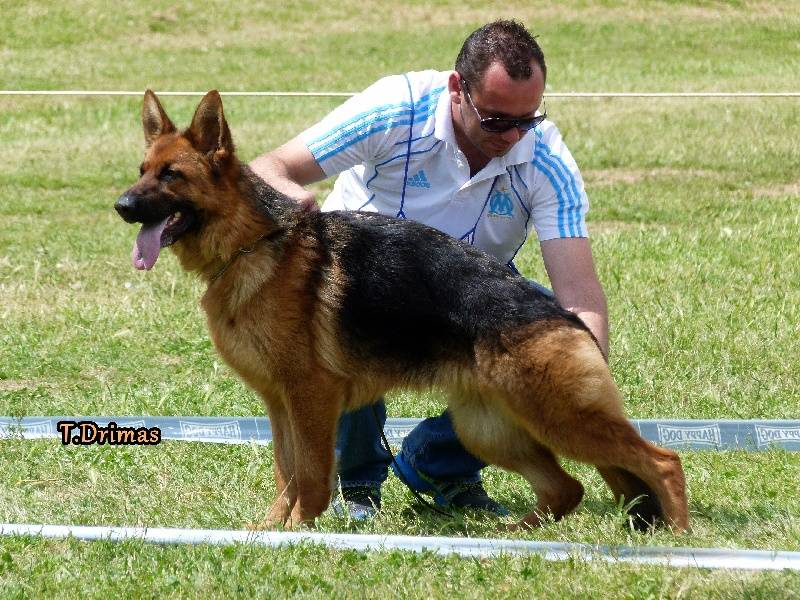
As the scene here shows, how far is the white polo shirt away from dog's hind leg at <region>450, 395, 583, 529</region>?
79cm

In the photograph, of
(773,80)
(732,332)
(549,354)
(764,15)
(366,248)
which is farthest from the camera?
(764,15)

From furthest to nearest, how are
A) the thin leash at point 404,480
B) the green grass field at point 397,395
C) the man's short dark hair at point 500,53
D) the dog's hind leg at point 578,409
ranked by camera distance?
the thin leash at point 404,480 → the man's short dark hair at point 500,53 → the dog's hind leg at point 578,409 → the green grass field at point 397,395

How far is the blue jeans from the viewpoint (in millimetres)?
4996

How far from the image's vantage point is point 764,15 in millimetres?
25859

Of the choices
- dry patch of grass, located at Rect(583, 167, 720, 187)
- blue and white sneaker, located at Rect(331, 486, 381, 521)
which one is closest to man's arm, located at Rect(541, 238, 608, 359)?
blue and white sneaker, located at Rect(331, 486, 381, 521)

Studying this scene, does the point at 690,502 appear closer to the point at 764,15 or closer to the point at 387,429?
the point at 387,429

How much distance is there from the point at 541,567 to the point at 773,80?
52.5ft

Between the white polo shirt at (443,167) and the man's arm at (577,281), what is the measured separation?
0.17 feet

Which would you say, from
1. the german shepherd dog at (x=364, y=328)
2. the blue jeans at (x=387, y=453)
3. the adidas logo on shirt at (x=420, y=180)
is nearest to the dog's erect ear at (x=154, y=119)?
the german shepherd dog at (x=364, y=328)

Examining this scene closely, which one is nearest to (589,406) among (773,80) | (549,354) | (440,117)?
(549,354)

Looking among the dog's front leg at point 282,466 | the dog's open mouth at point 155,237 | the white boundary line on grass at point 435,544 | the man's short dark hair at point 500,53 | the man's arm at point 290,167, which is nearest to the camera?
the white boundary line on grass at point 435,544

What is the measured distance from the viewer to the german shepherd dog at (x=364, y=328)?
4180mm

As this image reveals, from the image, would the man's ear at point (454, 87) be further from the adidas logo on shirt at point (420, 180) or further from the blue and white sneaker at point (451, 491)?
the blue and white sneaker at point (451, 491)

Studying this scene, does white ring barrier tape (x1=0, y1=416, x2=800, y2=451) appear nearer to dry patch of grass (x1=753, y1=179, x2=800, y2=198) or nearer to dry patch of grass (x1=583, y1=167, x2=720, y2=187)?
dry patch of grass (x1=753, y1=179, x2=800, y2=198)
